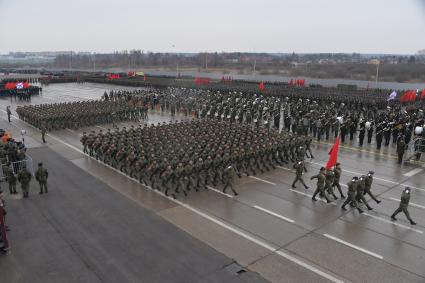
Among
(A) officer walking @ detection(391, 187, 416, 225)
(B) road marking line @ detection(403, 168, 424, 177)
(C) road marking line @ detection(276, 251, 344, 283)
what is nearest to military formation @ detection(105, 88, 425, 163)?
(B) road marking line @ detection(403, 168, 424, 177)

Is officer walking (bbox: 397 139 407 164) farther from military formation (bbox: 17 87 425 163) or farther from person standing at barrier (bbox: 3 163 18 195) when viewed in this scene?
person standing at barrier (bbox: 3 163 18 195)

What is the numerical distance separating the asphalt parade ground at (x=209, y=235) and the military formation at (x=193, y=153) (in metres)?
0.68

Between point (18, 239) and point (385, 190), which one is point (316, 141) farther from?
point (18, 239)

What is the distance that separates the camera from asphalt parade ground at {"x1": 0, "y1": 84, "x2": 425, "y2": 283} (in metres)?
8.96

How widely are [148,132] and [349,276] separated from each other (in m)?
14.1

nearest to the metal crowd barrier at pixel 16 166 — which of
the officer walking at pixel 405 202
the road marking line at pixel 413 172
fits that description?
the officer walking at pixel 405 202

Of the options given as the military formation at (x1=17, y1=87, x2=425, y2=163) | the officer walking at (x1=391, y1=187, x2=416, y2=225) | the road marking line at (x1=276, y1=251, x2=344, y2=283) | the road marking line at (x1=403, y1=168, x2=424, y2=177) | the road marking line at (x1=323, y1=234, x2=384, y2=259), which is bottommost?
the road marking line at (x1=276, y1=251, x2=344, y2=283)

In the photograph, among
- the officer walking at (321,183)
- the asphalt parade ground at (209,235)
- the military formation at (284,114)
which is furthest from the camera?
the military formation at (284,114)

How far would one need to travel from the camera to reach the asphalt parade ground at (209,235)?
8961mm

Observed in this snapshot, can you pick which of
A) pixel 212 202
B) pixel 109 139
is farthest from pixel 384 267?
pixel 109 139

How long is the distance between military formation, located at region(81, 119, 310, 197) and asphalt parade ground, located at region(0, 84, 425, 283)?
685mm

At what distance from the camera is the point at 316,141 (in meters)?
23.5

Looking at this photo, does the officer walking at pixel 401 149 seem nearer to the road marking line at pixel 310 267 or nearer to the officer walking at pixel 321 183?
the officer walking at pixel 321 183

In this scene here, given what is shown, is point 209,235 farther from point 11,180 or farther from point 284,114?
point 284,114
